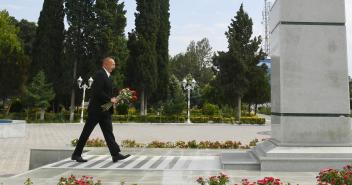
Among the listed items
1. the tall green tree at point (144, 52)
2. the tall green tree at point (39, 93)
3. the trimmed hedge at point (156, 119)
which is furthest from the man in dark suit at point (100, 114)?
the tall green tree at point (144, 52)

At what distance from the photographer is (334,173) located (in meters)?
3.53

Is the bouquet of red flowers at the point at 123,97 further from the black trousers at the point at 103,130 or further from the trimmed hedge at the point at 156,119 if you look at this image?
the trimmed hedge at the point at 156,119

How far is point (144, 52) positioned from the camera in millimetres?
32875

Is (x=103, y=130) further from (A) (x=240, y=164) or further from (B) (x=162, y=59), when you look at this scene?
(B) (x=162, y=59)

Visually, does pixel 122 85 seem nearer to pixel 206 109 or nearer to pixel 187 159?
pixel 206 109

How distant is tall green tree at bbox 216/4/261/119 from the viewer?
100 ft

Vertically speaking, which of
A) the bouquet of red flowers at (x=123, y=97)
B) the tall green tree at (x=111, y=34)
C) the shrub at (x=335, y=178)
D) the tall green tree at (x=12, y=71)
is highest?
the tall green tree at (x=111, y=34)

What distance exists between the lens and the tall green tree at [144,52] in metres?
32.6

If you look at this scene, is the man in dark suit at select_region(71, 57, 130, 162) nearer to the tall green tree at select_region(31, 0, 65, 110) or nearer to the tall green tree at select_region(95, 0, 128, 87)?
the tall green tree at select_region(95, 0, 128, 87)

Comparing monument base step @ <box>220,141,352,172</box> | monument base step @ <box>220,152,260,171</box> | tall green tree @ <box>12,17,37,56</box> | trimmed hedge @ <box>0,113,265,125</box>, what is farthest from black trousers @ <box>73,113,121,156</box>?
tall green tree @ <box>12,17,37,56</box>

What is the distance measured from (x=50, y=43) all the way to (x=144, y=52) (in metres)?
8.53

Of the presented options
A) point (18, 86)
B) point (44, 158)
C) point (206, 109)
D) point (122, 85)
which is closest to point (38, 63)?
point (18, 86)

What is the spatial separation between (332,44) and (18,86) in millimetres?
31630

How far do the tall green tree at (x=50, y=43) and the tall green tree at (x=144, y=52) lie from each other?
21.0 feet
